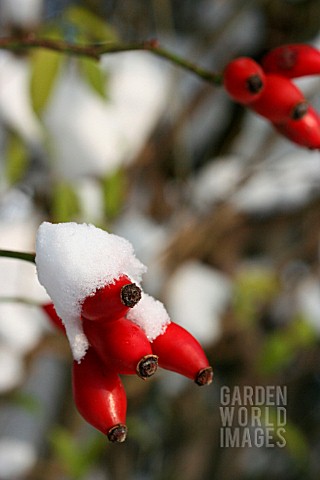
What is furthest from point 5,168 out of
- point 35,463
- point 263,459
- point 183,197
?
point 263,459

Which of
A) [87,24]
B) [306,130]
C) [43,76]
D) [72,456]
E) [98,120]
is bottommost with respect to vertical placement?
[306,130]

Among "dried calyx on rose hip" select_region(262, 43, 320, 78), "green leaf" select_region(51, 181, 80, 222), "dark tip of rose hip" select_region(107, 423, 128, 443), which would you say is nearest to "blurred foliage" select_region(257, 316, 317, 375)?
"green leaf" select_region(51, 181, 80, 222)

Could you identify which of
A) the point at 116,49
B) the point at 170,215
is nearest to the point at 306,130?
the point at 116,49

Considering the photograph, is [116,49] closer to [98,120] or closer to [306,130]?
[306,130]

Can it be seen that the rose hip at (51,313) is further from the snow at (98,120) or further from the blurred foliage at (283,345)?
the blurred foliage at (283,345)

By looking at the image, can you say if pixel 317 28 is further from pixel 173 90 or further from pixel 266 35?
pixel 173 90

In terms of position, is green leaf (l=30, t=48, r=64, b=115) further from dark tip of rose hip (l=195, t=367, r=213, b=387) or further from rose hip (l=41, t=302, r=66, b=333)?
dark tip of rose hip (l=195, t=367, r=213, b=387)

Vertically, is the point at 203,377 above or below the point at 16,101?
below
